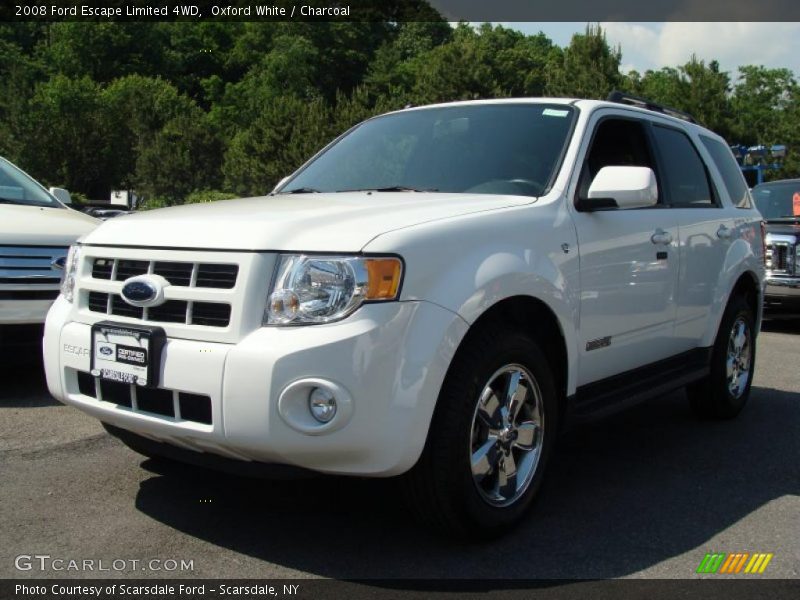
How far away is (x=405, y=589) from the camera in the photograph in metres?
2.95

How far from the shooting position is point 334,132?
156ft

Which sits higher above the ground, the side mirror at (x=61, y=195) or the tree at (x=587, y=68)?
the tree at (x=587, y=68)

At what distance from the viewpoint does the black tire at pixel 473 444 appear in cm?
303

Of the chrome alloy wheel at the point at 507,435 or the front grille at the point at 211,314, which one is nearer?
the front grille at the point at 211,314

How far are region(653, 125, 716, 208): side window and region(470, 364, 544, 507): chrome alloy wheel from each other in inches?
73.3

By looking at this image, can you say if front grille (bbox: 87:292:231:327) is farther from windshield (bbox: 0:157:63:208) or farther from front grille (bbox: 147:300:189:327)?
windshield (bbox: 0:157:63:208)

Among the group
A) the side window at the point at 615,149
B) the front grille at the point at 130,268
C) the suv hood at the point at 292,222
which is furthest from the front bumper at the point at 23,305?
the side window at the point at 615,149

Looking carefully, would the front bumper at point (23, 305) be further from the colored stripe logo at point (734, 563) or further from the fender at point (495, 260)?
the colored stripe logo at point (734, 563)

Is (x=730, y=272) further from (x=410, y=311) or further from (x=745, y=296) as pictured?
(x=410, y=311)

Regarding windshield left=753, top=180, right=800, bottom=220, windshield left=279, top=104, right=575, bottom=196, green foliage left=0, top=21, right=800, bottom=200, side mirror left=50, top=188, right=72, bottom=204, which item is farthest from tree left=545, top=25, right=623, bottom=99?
windshield left=279, top=104, right=575, bottom=196

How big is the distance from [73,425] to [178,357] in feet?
7.86

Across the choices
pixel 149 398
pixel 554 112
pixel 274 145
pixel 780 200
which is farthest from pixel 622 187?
pixel 274 145

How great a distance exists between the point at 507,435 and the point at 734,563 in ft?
3.22

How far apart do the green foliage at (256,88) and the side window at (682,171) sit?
123ft
